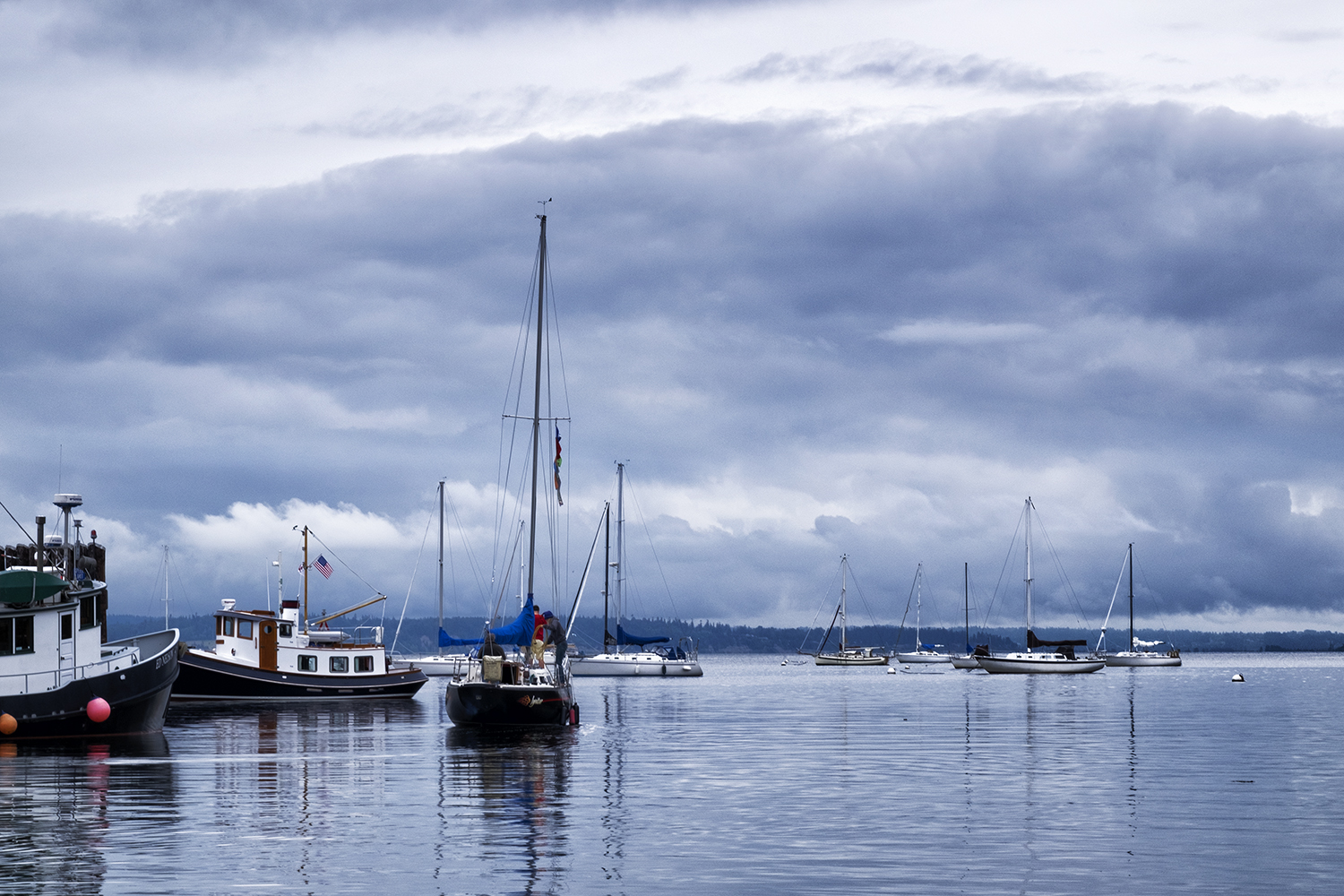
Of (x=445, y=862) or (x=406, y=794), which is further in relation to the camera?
(x=406, y=794)

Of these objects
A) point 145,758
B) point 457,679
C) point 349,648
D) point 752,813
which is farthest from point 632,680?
point 752,813

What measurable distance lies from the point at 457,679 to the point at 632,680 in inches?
3786

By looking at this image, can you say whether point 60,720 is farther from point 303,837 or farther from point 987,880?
point 987,880

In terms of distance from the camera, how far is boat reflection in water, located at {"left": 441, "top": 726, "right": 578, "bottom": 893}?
75.6 ft

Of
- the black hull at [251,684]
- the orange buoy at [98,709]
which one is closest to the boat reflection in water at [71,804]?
the orange buoy at [98,709]

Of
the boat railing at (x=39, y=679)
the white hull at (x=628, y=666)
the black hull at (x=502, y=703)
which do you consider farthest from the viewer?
the white hull at (x=628, y=666)

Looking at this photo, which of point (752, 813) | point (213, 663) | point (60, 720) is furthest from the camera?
point (213, 663)

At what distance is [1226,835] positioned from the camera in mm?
27516

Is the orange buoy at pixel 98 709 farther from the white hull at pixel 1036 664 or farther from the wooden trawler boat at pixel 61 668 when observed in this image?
the white hull at pixel 1036 664

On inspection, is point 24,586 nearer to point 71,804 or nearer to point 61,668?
point 61,668

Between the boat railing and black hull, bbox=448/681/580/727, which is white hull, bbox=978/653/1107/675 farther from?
the boat railing

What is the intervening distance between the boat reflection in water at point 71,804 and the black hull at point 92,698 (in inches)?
21.6

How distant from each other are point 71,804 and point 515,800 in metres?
8.93

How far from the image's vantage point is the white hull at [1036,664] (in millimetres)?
163625
